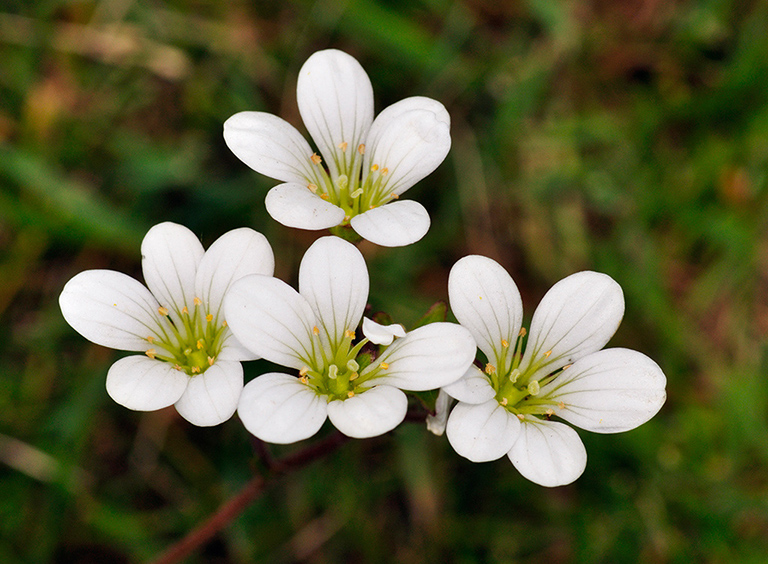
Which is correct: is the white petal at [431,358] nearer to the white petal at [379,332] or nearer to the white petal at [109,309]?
the white petal at [379,332]

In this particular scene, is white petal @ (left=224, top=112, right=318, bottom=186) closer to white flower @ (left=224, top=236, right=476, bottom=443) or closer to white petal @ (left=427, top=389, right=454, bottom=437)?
white flower @ (left=224, top=236, right=476, bottom=443)

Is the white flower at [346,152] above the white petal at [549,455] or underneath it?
above

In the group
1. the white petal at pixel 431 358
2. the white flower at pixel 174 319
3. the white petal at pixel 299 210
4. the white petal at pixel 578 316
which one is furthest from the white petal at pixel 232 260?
the white petal at pixel 578 316

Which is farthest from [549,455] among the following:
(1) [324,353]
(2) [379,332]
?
(1) [324,353]

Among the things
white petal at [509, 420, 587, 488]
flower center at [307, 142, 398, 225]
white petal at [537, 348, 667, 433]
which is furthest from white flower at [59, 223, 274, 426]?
white petal at [537, 348, 667, 433]

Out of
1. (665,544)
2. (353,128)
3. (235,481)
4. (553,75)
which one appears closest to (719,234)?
(553,75)

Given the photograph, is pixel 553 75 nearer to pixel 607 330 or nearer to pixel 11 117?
pixel 607 330
